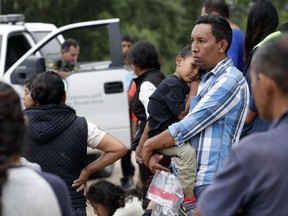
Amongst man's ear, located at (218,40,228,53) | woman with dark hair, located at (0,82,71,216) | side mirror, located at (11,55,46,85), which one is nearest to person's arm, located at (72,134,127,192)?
man's ear, located at (218,40,228,53)

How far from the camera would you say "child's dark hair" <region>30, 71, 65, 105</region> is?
5.20 m

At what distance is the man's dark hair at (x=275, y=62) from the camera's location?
3131 mm

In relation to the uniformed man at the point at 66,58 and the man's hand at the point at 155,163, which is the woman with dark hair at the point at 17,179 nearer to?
the man's hand at the point at 155,163

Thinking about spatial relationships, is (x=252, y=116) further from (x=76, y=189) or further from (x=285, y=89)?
(x=285, y=89)

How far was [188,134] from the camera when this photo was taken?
4.92 m

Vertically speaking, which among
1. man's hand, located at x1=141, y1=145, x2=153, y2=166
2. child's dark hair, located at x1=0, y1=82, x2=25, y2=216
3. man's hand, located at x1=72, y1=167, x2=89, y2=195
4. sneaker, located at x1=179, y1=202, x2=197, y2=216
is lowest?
sneaker, located at x1=179, y1=202, x2=197, y2=216

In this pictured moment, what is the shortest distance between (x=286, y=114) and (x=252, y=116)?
271 centimetres

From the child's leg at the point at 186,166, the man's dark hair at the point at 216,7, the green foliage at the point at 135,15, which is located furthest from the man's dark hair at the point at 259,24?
the green foliage at the point at 135,15

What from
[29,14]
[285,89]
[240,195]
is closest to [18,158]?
[240,195]

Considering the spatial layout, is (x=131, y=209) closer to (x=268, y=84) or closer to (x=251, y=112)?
(x=251, y=112)

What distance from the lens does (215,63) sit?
5.08m

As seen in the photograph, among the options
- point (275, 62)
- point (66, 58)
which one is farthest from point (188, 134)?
point (66, 58)

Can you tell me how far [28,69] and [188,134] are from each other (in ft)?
14.8

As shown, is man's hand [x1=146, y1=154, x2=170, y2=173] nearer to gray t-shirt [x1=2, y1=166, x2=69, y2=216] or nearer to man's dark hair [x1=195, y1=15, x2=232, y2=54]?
man's dark hair [x1=195, y1=15, x2=232, y2=54]
